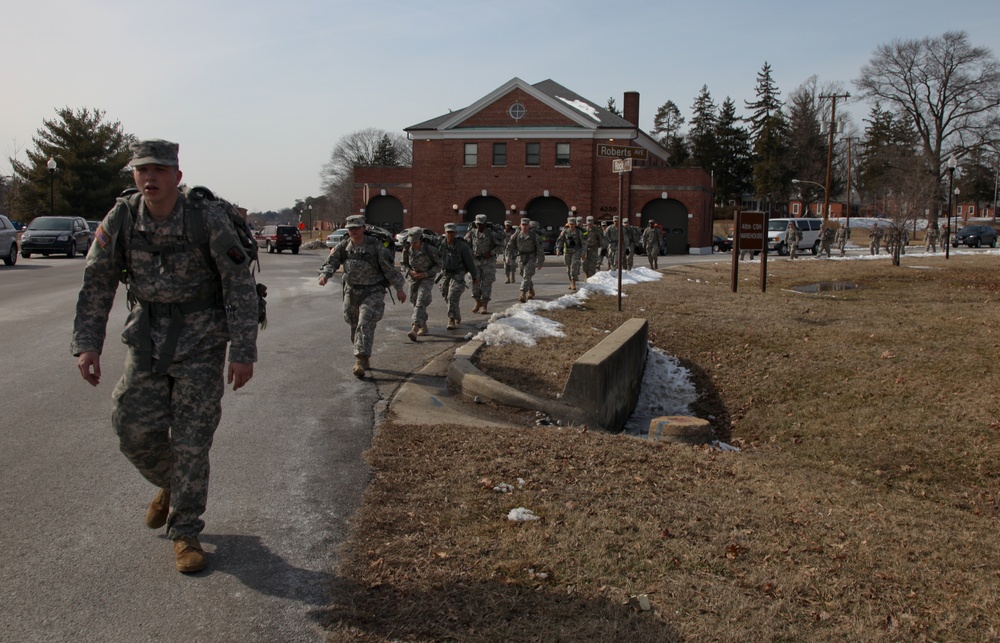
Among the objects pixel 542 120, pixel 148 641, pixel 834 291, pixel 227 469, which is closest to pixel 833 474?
pixel 227 469

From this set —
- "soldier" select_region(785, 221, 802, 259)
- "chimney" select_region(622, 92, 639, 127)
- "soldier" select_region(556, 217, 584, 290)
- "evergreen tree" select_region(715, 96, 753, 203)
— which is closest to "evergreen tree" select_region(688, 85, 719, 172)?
"evergreen tree" select_region(715, 96, 753, 203)

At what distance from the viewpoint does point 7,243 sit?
84.7 ft

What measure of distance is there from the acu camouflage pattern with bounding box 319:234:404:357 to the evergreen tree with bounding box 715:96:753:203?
83.2 meters

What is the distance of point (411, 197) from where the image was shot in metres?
56.2

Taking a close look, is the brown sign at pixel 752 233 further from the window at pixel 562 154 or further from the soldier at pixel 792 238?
the window at pixel 562 154

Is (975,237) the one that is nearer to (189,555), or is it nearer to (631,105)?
(631,105)

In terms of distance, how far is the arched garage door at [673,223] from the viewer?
53.2 metres

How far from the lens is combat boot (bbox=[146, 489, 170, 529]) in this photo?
4445mm

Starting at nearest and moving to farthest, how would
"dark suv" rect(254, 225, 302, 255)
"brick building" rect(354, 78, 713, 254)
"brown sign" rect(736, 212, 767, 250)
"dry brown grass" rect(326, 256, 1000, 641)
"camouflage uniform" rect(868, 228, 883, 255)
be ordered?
"dry brown grass" rect(326, 256, 1000, 641), "brown sign" rect(736, 212, 767, 250), "camouflage uniform" rect(868, 228, 883, 255), "dark suv" rect(254, 225, 302, 255), "brick building" rect(354, 78, 713, 254)

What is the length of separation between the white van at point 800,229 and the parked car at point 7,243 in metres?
33.3

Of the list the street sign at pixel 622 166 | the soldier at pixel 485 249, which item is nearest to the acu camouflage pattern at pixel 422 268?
the street sign at pixel 622 166

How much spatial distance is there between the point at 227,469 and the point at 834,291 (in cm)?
1768

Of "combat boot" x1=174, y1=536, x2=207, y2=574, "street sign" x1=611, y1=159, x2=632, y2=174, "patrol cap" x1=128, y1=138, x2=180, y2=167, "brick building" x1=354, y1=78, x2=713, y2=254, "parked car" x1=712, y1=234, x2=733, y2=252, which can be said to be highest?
"brick building" x1=354, y1=78, x2=713, y2=254

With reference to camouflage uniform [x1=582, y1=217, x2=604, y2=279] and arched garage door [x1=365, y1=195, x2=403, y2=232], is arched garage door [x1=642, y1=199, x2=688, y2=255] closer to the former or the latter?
arched garage door [x1=365, y1=195, x2=403, y2=232]
